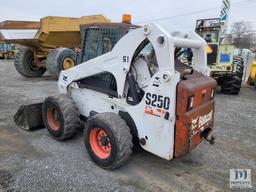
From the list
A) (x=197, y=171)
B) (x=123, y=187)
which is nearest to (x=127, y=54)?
(x=123, y=187)

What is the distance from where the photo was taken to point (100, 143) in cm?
336

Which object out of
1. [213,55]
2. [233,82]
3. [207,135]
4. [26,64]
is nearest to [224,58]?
[213,55]

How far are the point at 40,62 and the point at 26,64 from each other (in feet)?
2.10

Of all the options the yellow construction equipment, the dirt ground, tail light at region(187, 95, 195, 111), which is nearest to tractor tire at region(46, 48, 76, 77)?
the yellow construction equipment

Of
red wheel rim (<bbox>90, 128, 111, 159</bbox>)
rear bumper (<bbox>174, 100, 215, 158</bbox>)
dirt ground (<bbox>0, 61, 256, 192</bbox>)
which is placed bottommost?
dirt ground (<bbox>0, 61, 256, 192</bbox>)

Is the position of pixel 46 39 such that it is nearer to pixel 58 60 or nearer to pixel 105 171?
pixel 58 60

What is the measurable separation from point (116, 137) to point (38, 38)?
332 inches

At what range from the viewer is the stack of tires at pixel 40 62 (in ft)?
31.1

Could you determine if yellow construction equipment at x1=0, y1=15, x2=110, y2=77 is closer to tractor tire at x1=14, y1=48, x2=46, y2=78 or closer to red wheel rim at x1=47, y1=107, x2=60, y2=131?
tractor tire at x1=14, y1=48, x2=46, y2=78

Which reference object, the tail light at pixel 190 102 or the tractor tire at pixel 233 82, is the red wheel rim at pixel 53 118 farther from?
the tractor tire at pixel 233 82

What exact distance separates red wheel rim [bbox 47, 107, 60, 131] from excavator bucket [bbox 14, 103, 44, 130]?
415 mm

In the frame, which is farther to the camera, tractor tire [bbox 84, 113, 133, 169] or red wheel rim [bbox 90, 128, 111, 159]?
red wheel rim [bbox 90, 128, 111, 159]

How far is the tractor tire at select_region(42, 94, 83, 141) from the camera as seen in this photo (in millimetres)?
3816

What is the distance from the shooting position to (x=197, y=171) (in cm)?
331
